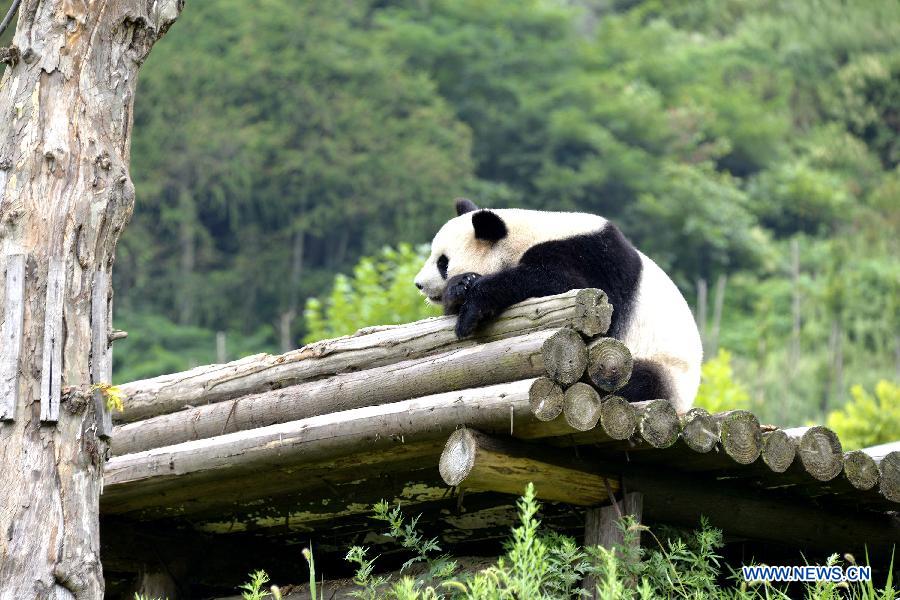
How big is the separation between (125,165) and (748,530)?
3.20m

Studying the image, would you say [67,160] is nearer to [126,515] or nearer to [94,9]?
[94,9]

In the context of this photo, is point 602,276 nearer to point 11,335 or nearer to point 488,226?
point 488,226

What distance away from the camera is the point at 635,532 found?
17.3 ft

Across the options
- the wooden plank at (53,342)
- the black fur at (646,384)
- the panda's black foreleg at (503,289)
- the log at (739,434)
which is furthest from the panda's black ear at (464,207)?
the wooden plank at (53,342)

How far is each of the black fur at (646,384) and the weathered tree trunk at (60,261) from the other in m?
2.33

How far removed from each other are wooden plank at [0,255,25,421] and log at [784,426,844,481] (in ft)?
9.87

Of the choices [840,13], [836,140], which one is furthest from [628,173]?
[840,13]

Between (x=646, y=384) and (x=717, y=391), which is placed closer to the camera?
(x=646, y=384)

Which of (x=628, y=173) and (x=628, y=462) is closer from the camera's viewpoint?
(x=628, y=462)

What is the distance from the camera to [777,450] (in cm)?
521

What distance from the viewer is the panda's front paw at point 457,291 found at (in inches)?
214

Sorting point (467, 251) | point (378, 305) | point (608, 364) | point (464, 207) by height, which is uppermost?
point (378, 305)

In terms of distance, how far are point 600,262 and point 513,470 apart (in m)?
1.28

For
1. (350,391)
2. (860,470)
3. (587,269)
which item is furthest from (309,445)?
(860,470)
